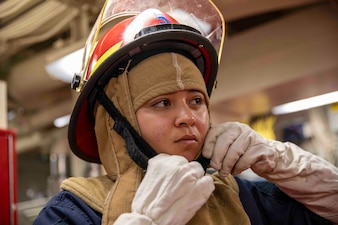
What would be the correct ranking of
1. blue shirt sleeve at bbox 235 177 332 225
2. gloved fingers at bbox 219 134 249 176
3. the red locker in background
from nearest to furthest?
1. gloved fingers at bbox 219 134 249 176
2. blue shirt sleeve at bbox 235 177 332 225
3. the red locker in background

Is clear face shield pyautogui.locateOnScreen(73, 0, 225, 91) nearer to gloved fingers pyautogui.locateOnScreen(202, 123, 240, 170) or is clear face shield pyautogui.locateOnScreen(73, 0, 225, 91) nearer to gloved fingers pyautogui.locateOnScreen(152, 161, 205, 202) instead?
gloved fingers pyautogui.locateOnScreen(202, 123, 240, 170)

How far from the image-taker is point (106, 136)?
131 cm

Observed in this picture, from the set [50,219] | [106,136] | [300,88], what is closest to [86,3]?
[106,136]

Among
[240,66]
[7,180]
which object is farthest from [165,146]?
[240,66]

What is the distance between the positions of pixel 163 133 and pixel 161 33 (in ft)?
0.88

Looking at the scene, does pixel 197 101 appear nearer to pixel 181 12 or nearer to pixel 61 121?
pixel 181 12

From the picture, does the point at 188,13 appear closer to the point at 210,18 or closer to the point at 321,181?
the point at 210,18

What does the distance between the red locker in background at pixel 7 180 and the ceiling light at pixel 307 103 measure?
9.17 feet

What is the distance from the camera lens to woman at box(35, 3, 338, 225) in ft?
3.84

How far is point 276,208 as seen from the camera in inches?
56.9

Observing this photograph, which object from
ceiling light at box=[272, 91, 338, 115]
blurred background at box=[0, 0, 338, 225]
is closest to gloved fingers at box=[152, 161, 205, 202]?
blurred background at box=[0, 0, 338, 225]

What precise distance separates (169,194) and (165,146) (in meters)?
0.21

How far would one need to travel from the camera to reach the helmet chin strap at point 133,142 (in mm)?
1211

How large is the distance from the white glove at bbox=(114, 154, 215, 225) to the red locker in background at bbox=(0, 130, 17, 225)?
1654 millimetres
